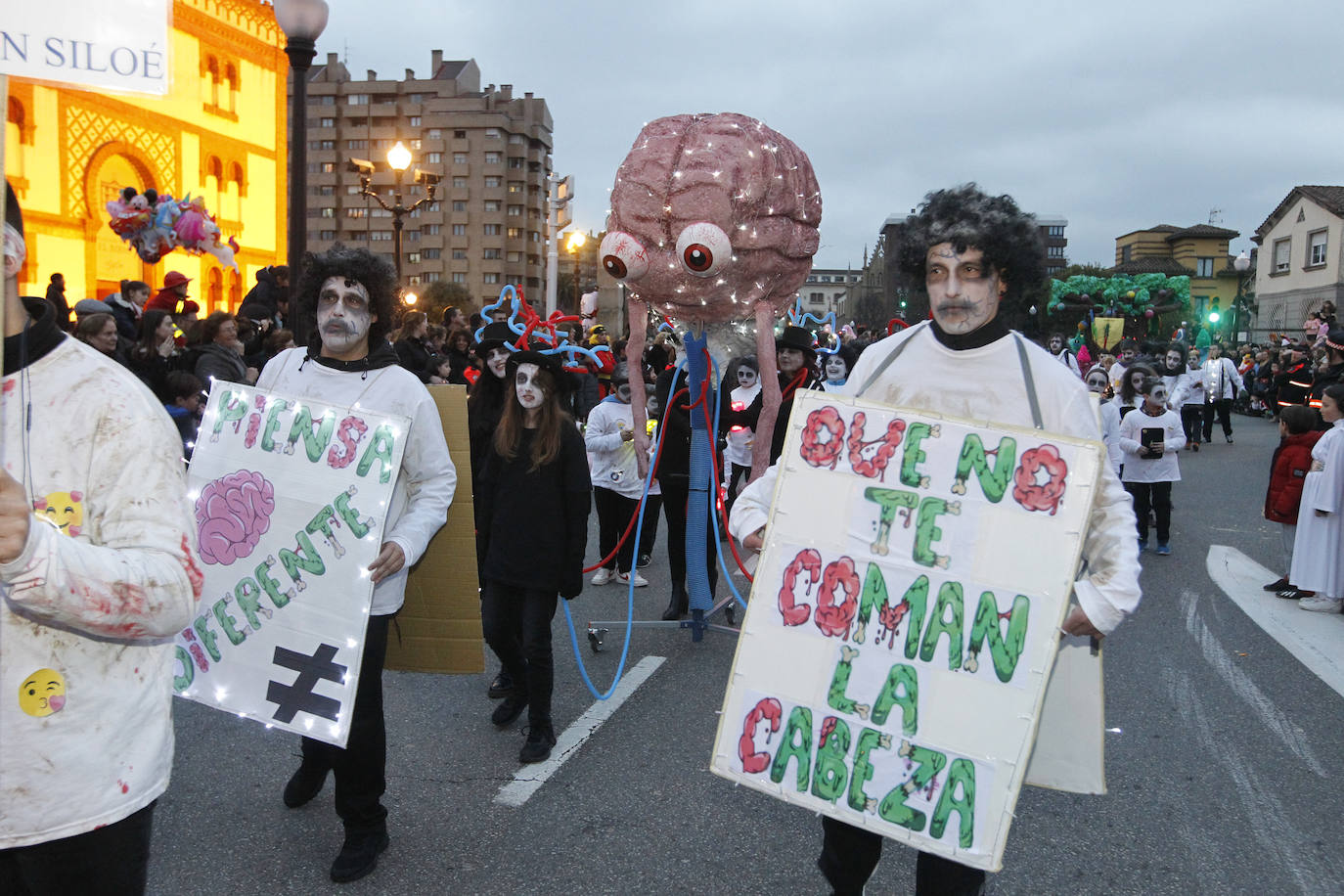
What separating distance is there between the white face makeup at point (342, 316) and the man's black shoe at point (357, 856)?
65.6 inches

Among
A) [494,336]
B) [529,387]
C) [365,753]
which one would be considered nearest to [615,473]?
[494,336]

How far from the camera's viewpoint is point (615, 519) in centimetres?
772

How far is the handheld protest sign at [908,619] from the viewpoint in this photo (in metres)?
2.30

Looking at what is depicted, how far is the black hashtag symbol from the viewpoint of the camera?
3215 mm

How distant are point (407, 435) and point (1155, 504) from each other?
790cm

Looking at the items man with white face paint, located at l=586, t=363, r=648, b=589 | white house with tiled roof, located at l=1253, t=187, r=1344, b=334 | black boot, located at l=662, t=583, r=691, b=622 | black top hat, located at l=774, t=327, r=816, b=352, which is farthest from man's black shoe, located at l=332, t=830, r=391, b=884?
white house with tiled roof, located at l=1253, t=187, r=1344, b=334

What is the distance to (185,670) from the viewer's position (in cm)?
337

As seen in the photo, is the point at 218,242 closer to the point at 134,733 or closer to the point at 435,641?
the point at 435,641

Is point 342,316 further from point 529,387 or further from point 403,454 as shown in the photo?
point 529,387

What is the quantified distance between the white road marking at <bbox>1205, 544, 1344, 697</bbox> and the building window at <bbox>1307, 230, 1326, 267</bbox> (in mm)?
40274

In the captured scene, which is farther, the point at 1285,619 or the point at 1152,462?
the point at 1152,462

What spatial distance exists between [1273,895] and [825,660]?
2079mm

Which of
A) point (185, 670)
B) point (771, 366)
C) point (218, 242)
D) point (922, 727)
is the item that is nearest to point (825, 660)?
point (922, 727)

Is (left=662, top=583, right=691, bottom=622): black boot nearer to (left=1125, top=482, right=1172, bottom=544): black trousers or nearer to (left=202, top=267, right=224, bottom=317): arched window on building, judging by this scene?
(left=1125, top=482, right=1172, bottom=544): black trousers
